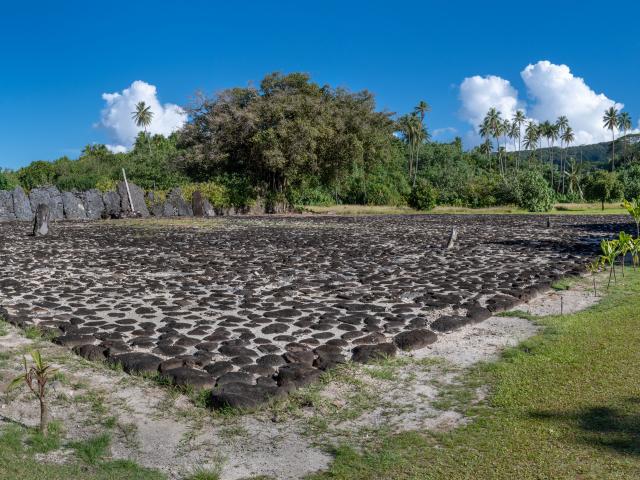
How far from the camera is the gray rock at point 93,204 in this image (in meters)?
35.4

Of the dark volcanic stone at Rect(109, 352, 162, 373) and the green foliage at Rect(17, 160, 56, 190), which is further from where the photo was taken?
the green foliage at Rect(17, 160, 56, 190)

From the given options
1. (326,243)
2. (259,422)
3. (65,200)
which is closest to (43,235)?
(326,243)

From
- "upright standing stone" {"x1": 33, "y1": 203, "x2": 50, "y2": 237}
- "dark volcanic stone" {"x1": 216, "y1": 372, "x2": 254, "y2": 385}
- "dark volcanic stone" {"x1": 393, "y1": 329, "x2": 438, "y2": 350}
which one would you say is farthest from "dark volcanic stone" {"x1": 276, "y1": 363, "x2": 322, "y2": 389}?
"upright standing stone" {"x1": 33, "y1": 203, "x2": 50, "y2": 237}

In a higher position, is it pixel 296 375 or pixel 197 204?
pixel 197 204

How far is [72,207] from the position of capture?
34.9 m

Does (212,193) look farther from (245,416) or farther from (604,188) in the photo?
(245,416)

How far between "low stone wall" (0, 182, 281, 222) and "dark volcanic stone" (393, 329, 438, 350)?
31207mm

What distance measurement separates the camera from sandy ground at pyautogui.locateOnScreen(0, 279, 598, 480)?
141 inches

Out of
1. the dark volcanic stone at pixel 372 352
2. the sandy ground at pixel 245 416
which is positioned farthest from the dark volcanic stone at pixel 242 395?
the dark volcanic stone at pixel 372 352

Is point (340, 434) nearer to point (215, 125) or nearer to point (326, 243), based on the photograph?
point (326, 243)

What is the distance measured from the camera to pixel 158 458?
3.57 meters

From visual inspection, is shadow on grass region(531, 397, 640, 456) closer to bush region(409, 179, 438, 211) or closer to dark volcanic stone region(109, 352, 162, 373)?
dark volcanic stone region(109, 352, 162, 373)

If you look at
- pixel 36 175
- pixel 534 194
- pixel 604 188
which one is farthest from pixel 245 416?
pixel 36 175

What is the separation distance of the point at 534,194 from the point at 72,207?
1244 inches
